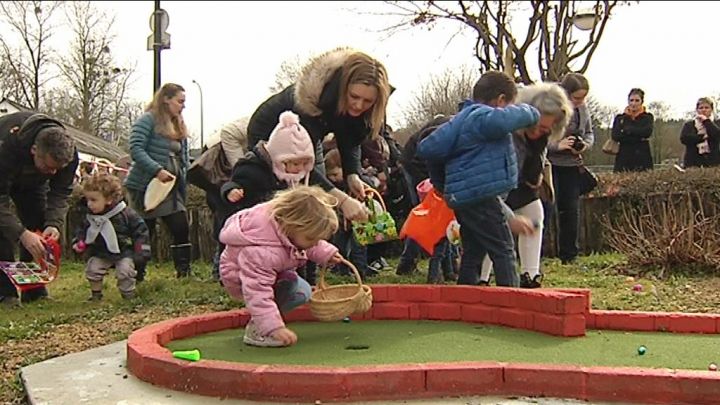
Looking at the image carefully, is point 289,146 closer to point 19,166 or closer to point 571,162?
point 19,166

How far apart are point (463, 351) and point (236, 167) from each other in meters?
2.14

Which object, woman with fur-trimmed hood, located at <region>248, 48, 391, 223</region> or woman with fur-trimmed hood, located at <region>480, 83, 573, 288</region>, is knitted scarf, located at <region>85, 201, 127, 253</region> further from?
woman with fur-trimmed hood, located at <region>480, 83, 573, 288</region>

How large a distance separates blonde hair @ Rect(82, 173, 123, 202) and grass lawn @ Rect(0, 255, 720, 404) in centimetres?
72

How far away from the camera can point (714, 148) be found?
9859 mm

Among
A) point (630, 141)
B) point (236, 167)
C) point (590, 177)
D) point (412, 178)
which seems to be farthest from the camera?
point (630, 141)

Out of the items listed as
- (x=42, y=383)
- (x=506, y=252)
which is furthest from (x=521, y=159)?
(x=42, y=383)

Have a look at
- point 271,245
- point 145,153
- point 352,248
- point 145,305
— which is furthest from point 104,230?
point 271,245

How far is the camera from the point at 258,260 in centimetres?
389

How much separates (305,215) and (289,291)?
0.47 m

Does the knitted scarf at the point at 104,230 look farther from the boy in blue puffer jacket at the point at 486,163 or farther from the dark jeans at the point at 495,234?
the dark jeans at the point at 495,234

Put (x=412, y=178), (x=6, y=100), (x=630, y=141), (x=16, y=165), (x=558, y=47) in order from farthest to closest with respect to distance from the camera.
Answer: (x=6, y=100) < (x=558, y=47) < (x=630, y=141) < (x=412, y=178) < (x=16, y=165)

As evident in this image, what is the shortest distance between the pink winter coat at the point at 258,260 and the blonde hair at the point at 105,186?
243 centimetres

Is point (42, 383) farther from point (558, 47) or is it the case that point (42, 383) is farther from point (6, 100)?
point (6, 100)

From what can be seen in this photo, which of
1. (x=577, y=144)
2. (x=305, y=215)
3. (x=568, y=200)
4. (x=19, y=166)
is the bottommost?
(x=305, y=215)
